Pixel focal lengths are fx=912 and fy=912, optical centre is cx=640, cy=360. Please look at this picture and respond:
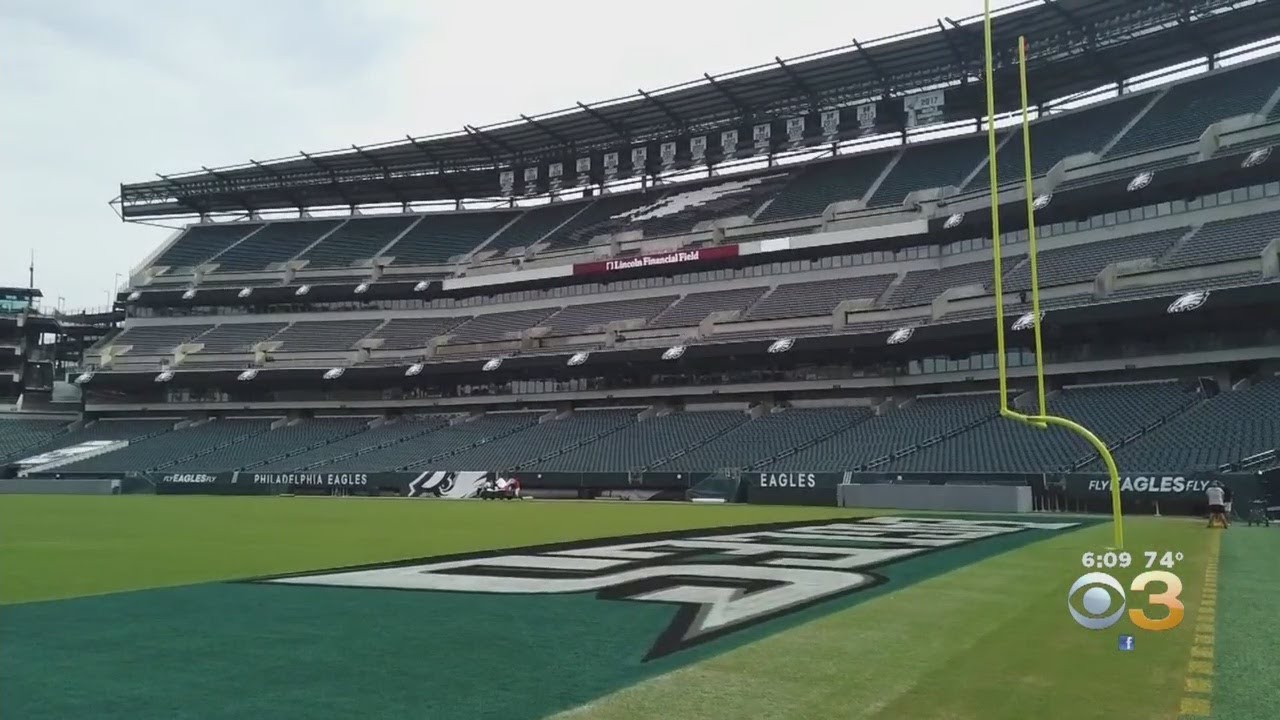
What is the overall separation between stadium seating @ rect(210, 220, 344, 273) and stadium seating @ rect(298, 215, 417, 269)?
4.76 feet

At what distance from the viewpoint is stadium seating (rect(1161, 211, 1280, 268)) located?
3644cm

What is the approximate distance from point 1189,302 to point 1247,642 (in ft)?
107

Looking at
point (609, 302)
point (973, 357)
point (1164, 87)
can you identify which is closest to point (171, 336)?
point (609, 302)

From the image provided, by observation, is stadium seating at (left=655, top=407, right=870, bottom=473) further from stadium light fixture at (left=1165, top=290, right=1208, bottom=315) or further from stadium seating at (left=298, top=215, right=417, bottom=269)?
stadium seating at (left=298, top=215, right=417, bottom=269)

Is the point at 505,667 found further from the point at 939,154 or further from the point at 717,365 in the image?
the point at 939,154

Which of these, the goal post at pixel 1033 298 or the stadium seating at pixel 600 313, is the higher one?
the stadium seating at pixel 600 313

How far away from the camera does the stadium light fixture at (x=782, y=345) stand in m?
47.7

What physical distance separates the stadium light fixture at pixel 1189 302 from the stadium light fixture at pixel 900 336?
11.2 meters

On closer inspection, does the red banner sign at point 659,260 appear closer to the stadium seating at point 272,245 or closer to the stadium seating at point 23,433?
the stadium seating at point 272,245

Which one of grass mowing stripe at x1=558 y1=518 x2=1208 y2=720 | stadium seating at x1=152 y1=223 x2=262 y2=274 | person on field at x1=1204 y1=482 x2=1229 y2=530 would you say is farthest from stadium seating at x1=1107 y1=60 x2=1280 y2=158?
stadium seating at x1=152 y1=223 x2=262 y2=274

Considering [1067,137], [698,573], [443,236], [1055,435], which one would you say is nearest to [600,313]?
[443,236]

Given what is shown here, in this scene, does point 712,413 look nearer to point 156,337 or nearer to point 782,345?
point 782,345

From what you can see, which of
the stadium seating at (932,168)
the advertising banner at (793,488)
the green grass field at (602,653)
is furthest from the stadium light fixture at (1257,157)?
the green grass field at (602,653)

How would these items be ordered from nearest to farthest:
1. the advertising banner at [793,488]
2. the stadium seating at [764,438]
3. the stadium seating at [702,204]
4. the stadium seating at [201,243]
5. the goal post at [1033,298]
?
the goal post at [1033,298] → the advertising banner at [793,488] → the stadium seating at [764,438] → the stadium seating at [702,204] → the stadium seating at [201,243]
